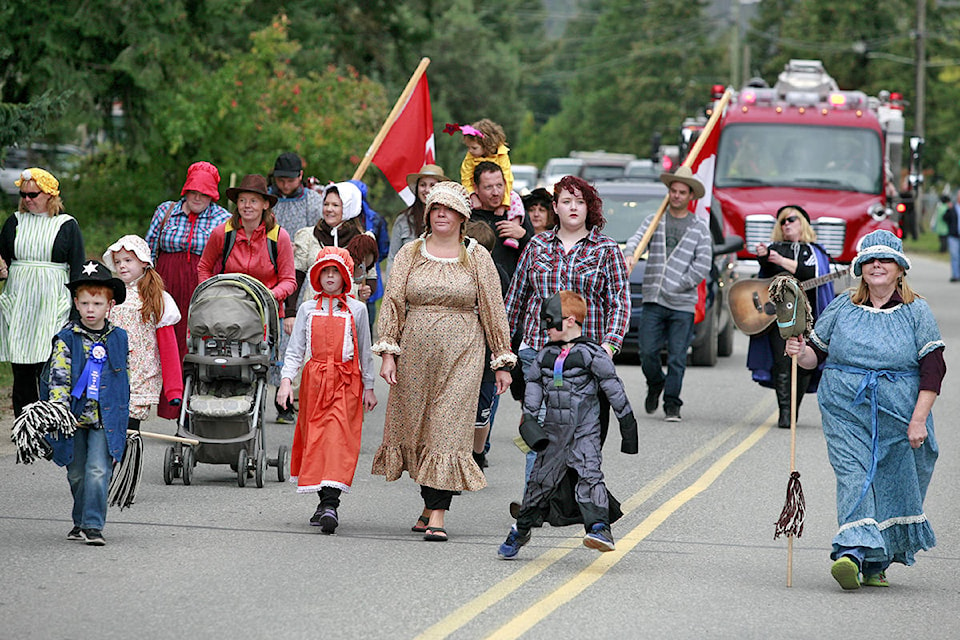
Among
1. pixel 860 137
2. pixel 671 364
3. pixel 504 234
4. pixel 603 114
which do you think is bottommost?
pixel 671 364

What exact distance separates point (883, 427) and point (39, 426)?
4085 millimetres

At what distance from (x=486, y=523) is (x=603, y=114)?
283 feet

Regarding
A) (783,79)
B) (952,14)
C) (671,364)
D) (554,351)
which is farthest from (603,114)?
(554,351)

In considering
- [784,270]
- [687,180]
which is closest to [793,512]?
[784,270]

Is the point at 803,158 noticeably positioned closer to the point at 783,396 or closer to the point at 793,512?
the point at 783,396

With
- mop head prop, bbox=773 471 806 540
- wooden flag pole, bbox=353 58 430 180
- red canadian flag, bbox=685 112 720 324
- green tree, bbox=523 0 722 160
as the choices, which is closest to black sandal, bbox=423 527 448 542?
mop head prop, bbox=773 471 806 540

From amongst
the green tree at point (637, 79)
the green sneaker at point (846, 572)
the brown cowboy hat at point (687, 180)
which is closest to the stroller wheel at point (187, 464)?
the green sneaker at point (846, 572)

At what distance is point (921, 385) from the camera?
25.9 ft

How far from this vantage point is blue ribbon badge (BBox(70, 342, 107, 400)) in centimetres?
846

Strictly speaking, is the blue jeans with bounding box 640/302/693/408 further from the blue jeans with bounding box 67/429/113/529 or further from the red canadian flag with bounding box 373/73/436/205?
the blue jeans with bounding box 67/429/113/529

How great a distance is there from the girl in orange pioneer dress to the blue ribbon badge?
108 cm

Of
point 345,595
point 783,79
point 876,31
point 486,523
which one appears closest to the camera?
point 345,595

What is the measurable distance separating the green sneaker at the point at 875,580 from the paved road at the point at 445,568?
0.17 ft

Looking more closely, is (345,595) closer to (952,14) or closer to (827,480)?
(827,480)
